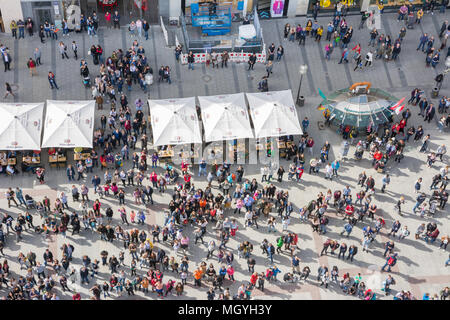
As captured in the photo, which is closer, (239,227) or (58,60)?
(239,227)

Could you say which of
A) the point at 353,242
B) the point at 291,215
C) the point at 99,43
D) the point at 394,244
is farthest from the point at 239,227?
the point at 99,43

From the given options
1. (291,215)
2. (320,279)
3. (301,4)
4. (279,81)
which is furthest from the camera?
(301,4)

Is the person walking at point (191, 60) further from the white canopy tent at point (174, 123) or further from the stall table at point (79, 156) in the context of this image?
the stall table at point (79, 156)

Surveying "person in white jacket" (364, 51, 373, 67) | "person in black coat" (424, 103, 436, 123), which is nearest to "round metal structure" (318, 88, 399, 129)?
"person in black coat" (424, 103, 436, 123)

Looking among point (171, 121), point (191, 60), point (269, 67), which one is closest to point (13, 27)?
point (191, 60)

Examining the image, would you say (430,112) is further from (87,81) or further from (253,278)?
(87,81)

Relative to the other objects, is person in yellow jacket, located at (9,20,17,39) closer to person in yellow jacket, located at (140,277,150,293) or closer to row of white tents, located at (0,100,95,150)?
row of white tents, located at (0,100,95,150)

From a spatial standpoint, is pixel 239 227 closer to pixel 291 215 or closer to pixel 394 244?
pixel 291 215
